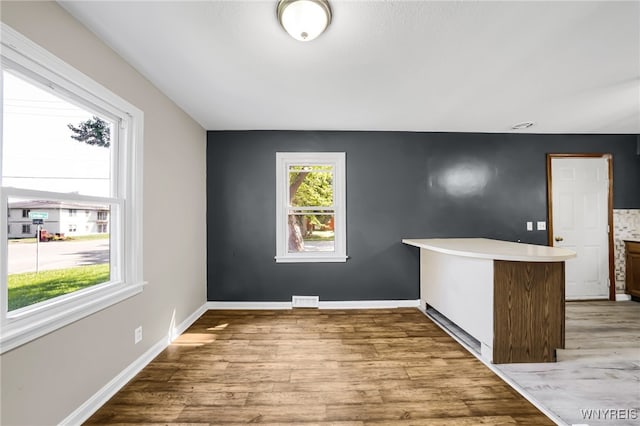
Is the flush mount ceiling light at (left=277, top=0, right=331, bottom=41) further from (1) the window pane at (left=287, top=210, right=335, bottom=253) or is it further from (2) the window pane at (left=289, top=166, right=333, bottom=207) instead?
(1) the window pane at (left=287, top=210, right=335, bottom=253)

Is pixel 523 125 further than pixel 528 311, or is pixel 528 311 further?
pixel 523 125

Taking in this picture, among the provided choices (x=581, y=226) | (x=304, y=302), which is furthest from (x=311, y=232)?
(x=581, y=226)

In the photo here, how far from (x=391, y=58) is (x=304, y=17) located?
79 centimetres

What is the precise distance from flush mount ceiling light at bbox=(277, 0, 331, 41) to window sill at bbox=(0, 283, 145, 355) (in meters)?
2.05

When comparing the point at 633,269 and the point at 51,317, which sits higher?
the point at 51,317

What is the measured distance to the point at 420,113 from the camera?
121 inches

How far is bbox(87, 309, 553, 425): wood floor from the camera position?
66.9 inches

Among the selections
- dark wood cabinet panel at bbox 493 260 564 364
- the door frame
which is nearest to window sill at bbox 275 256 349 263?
dark wood cabinet panel at bbox 493 260 564 364

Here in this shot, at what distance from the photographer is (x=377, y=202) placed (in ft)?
12.3

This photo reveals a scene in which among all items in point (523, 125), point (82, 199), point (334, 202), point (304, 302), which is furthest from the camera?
point (334, 202)

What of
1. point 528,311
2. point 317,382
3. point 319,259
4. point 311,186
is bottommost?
point 317,382

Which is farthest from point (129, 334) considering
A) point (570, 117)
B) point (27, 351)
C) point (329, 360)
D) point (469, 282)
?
point (570, 117)

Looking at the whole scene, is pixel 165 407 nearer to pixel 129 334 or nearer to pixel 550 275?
pixel 129 334

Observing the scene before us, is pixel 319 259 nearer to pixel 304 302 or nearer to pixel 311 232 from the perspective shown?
pixel 311 232
